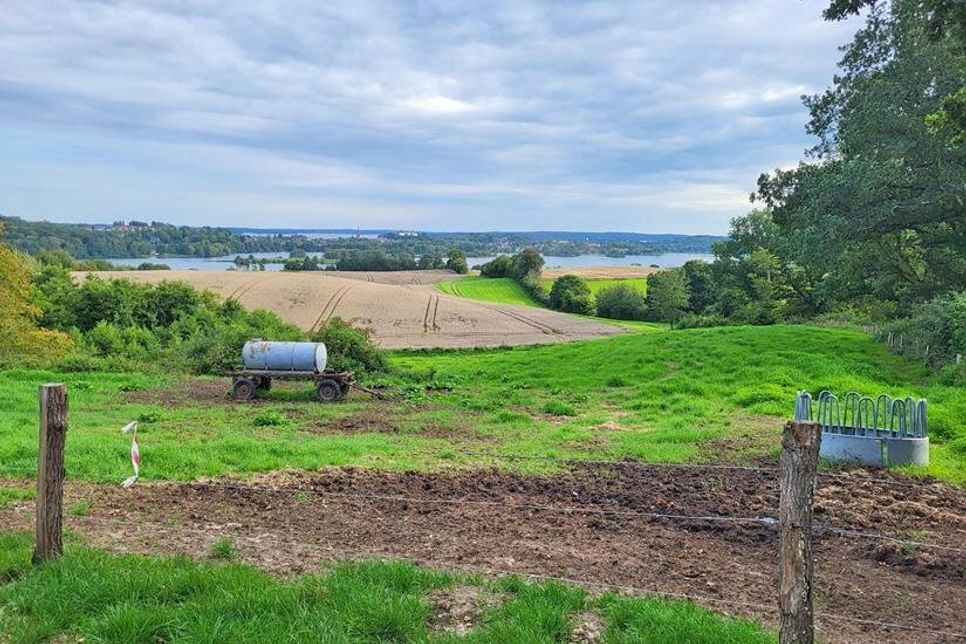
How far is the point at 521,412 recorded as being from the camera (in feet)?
62.4

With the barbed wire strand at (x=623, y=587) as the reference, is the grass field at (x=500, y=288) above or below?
above

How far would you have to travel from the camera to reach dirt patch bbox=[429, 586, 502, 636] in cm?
545

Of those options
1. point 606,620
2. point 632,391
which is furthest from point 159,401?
point 606,620

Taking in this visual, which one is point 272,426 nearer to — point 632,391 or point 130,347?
point 632,391

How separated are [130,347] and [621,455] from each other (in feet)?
94.5

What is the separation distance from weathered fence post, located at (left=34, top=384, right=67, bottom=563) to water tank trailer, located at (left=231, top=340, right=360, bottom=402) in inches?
632

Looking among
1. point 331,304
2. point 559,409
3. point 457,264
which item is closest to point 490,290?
point 457,264

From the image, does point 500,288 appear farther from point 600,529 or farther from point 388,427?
point 600,529

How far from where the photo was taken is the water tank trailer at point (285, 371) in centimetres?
2259

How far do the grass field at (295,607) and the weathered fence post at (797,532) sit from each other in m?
0.68

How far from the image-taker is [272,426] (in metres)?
17.0

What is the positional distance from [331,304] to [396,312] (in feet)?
20.9

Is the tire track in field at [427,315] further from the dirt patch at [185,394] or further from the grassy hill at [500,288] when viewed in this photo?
the dirt patch at [185,394]

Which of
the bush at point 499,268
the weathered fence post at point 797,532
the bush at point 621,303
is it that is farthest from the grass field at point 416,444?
the bush at point 499,268
